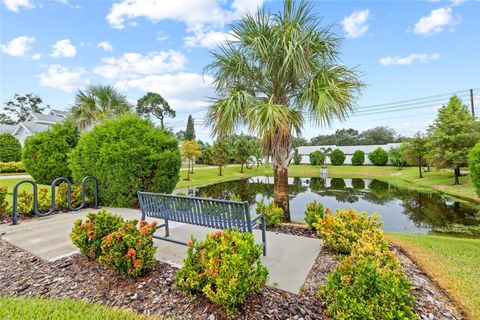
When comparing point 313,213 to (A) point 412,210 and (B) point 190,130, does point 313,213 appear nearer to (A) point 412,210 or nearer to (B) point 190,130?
(A) point 412,210

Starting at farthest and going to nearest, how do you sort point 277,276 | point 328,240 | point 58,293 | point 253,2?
point 253,2
point 328,240
point 277,276
point 58,293

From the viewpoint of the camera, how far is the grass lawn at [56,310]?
1.78m

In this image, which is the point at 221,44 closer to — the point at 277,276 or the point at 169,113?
the point at 277,276

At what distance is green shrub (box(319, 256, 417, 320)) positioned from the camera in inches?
62.4

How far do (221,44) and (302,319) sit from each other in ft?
17.1

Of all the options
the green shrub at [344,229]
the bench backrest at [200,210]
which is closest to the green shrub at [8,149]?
the bench backrest at [200,210]

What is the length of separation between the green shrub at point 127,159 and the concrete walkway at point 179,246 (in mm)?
1355

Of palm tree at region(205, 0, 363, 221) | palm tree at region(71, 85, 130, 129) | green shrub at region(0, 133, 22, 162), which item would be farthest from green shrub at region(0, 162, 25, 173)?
palm tree at region(205, 0, 363, 221)

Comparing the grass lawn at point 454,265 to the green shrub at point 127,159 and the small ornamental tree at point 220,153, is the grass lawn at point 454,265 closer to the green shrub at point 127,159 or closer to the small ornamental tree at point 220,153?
the green shrub at point 127,159

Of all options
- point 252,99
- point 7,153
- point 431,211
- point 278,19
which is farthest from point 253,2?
point 7,153

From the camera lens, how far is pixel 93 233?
8.65ft

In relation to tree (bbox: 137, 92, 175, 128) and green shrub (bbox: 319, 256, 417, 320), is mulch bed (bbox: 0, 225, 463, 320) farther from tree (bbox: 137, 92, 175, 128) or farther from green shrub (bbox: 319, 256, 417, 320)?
tree (bbox: 137, 92, 175, 128)

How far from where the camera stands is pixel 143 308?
6.46 ft

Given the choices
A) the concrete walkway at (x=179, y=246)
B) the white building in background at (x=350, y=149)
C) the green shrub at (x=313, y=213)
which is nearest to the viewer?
the concrete walkway at (x=179, y=246)
